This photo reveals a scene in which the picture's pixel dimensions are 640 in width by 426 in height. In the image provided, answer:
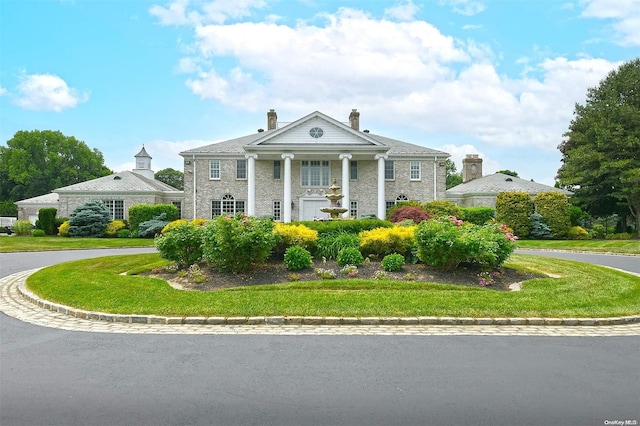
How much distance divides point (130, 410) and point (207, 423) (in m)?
0.85

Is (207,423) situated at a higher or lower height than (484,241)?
lower

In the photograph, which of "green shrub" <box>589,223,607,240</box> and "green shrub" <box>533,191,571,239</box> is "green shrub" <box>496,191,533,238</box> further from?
"green shrub" <box>589,223,607,240</box>

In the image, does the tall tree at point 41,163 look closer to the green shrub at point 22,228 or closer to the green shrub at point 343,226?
the green shrub at point 22,228

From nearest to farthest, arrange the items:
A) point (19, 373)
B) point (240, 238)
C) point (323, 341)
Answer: point (19, 373), point (323, 341), point (240, 238)

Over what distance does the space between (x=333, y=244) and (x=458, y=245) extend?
13.0ft

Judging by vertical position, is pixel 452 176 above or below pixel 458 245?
above

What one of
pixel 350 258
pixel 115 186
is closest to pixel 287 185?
pixel 115 186

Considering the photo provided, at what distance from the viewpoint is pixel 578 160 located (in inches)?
1342

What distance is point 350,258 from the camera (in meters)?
12.3

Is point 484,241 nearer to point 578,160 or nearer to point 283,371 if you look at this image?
point 283,371

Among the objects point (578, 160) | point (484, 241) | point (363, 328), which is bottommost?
point (363, 328)

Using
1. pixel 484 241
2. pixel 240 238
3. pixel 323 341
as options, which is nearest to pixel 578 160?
pixel 484 241

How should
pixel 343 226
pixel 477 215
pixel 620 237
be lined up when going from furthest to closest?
pixel 620 237
pixel 477 215
pixel 343 226

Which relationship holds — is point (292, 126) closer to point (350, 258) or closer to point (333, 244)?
point (333, 244)
